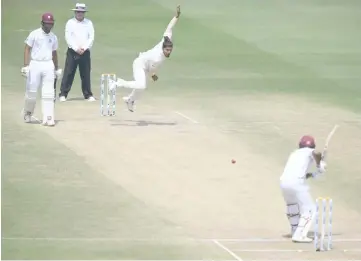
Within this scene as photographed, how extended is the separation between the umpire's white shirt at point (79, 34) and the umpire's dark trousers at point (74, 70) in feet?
0.67

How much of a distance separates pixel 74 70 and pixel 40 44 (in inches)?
141

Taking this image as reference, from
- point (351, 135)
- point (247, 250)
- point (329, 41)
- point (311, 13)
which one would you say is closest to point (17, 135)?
point (351, 135)

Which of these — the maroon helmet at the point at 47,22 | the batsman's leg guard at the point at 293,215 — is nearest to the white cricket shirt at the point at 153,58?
the maroon helmet at the point at 47,22

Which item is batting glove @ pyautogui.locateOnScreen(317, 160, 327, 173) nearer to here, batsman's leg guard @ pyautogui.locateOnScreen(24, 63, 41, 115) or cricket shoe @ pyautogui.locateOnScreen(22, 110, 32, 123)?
batsman's leg guard @ pyautogui.locateOnScreen(24, 63, 41, 115)

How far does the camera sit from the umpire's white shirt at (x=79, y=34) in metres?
29.4

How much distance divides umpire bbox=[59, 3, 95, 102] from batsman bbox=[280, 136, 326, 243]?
10.1m

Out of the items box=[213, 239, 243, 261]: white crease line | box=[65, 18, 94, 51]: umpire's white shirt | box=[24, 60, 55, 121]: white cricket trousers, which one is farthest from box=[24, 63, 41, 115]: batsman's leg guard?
box=[213, 239, 243, 261]: white crease line

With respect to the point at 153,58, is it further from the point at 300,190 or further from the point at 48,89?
the point at 300,190

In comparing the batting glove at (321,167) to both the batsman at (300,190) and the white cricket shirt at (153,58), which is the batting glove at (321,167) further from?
the white cricket shirt at (153,58)

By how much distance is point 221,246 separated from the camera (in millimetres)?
20047

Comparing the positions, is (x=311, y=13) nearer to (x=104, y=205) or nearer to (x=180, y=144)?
(x=180, y=144)

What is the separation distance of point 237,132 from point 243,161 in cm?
233

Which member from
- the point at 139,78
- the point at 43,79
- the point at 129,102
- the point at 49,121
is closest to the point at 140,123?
the point at 129,102

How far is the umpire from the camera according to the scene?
29422 mm
